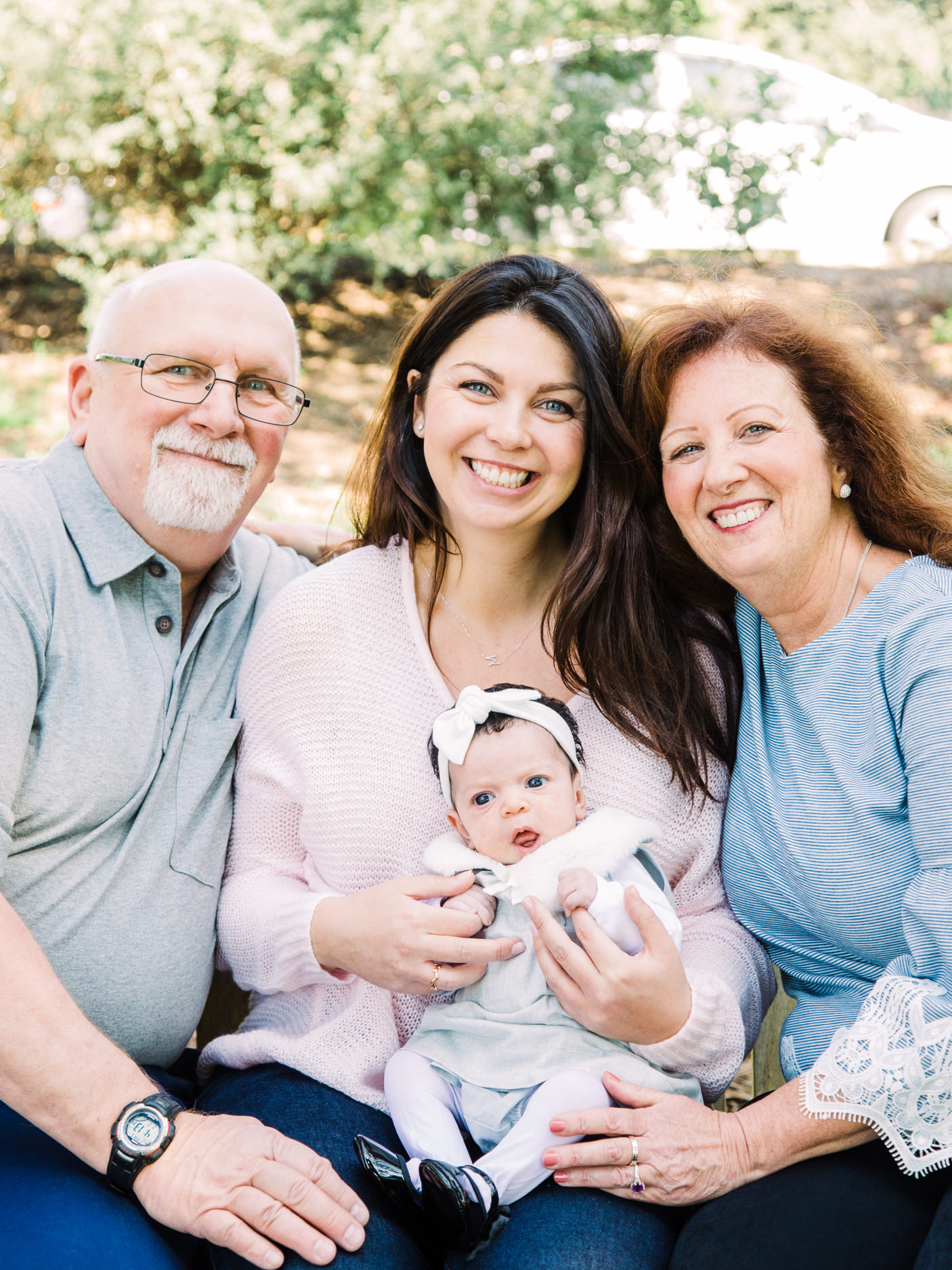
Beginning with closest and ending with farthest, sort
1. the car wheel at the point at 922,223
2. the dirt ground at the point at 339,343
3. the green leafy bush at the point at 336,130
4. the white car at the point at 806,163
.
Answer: the green leafy bush at the point at 336,130
the dirt ground at the point at 339,343
the white car at the point at 806,163
the car wheel at the point at 922,223

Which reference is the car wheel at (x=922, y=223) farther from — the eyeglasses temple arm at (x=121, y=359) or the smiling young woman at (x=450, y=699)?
the eyeglasses temple arm at (x=121, y=359)

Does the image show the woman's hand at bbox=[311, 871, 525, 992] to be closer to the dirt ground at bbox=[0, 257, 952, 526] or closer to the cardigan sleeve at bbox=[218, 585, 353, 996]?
the cardigan sleeve at bbox=[218, 585, 353, 996]

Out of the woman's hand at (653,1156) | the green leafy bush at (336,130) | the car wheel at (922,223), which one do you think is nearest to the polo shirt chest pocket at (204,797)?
the woman's hand at (653,1156)

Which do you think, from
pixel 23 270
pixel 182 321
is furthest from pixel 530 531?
pixel 23 270

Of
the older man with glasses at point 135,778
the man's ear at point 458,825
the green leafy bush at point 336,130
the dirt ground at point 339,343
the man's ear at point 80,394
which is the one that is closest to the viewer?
the older man with glasses at point 135,778

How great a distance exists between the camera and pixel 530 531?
288 cm

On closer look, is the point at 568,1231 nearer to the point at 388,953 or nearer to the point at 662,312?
the point at 388,953

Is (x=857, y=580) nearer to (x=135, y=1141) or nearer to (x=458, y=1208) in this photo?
(x=458, y=1208)

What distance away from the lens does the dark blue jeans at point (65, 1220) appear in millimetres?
1986

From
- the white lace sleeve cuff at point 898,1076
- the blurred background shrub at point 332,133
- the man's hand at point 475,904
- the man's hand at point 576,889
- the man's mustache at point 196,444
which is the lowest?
the white lace sleeve cuff at point 898,1076

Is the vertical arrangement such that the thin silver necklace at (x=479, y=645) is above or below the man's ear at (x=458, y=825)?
above

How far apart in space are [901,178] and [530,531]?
8474 mm

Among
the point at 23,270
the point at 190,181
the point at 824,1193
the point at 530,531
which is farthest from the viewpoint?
the point at 23,270

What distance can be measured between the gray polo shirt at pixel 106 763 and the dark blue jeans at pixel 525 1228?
404 mm
